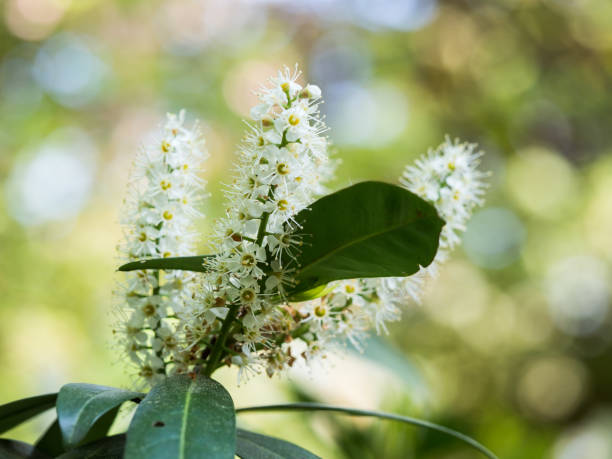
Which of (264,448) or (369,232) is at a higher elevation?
(369,232)

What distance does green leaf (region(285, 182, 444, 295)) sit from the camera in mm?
807

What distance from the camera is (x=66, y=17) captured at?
588 cm

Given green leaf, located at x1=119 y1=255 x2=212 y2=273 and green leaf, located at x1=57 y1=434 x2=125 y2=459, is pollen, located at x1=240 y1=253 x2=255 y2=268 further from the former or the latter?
green leaf, located at x1=57 y1=434 x2=125 y2=459

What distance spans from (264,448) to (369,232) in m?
0.40

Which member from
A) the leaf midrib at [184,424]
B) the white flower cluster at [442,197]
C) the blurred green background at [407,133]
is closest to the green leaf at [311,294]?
the white flower cluster at [442,197]

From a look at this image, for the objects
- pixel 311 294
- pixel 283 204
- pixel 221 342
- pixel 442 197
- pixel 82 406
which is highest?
pixel 442 197

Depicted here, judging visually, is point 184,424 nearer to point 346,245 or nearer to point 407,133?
point 346,245

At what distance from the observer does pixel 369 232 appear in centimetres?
84

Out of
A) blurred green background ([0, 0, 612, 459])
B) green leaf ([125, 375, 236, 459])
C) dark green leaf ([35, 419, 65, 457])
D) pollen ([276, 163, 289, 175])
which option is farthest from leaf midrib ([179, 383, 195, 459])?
blurred green background ([0, 0, 612, 459])

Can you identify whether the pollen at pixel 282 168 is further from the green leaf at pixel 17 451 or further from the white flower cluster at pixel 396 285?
the green leaf at pixel 17 451

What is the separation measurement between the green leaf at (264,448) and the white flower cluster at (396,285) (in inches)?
6.5

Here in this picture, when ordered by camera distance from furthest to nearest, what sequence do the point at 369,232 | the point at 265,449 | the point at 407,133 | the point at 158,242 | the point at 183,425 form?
the point at 407,133, the point at 158,242, the point at 265,449, the point at 369,232, the point at 183,425

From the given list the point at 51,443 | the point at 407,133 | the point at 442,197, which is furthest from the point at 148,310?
the point at 407,133

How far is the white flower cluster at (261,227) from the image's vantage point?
0.88 m
